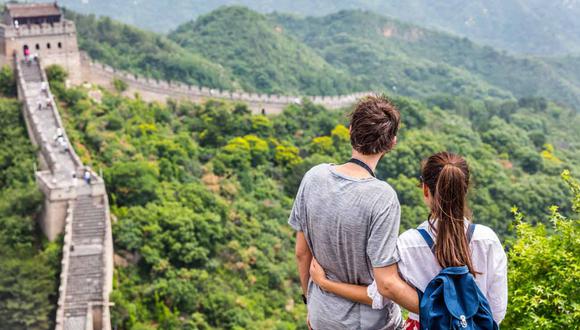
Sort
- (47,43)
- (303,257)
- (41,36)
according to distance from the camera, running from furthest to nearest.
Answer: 1. (47,43)
2. (41,36)
3. (303,257)

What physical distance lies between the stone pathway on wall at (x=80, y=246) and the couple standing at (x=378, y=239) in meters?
13.1

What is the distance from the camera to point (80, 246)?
1958cm

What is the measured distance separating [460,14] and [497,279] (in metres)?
194

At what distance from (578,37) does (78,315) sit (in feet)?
557

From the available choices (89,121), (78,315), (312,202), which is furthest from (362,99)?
(89,121)

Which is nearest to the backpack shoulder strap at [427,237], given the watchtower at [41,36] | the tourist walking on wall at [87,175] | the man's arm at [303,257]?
the man's arm at [303,257]

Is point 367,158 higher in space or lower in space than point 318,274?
higher

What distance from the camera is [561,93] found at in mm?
105750

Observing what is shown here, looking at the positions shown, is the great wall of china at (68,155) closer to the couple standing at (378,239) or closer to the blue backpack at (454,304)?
the couple standing at (378,239)

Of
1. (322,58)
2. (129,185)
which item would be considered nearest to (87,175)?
(129,185)

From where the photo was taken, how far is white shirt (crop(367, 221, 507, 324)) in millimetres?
5270

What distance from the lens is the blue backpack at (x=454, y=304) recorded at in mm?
4980

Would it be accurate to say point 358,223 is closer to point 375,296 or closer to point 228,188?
point 375,296

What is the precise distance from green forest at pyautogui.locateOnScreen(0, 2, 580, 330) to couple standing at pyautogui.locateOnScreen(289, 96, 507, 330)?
45 cm
